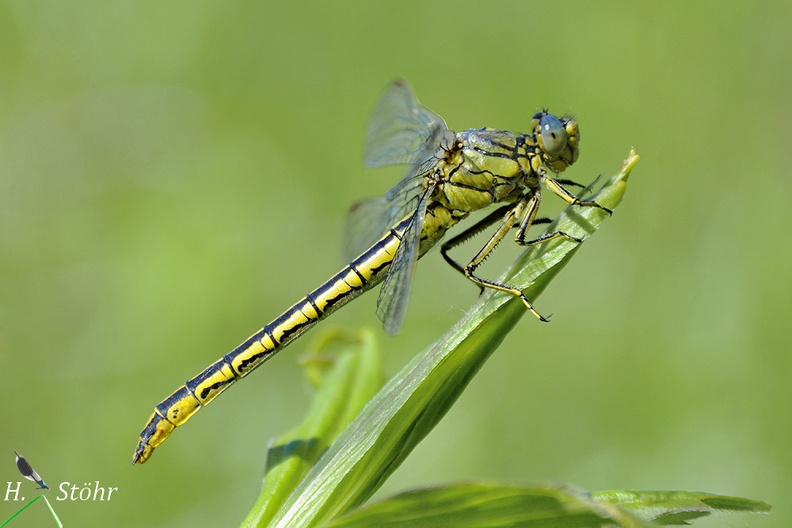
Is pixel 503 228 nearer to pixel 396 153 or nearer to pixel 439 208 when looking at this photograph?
pixel 439 208

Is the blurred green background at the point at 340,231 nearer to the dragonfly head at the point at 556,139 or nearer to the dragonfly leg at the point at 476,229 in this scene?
the dragonfly leg at the point at 476,229

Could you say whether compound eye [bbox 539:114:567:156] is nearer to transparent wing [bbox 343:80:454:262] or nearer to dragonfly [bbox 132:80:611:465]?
dragonfly [bbox 132:80:611:465]

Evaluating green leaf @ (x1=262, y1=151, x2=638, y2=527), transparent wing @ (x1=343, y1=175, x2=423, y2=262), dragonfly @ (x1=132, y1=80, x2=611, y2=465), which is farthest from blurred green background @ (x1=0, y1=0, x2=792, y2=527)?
green leaf @ (x1=262, y1=151, x2=638, y2=527)

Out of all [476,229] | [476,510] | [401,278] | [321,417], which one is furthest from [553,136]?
[476,510]

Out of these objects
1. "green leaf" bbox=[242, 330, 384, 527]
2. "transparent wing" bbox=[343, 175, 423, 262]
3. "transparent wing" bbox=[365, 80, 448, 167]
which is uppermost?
"transparent wing" bbox=[365, 80, 448, 167]

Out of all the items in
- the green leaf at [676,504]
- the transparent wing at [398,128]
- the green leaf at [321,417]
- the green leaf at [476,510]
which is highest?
the transparent wing at [398,128]

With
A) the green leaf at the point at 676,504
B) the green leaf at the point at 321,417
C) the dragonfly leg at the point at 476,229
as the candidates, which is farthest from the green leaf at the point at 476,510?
the dragonfly leg at the point at 476,229

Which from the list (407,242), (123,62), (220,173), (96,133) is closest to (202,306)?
(220,173)

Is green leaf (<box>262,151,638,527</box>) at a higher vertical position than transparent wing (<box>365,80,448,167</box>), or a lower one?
lower
